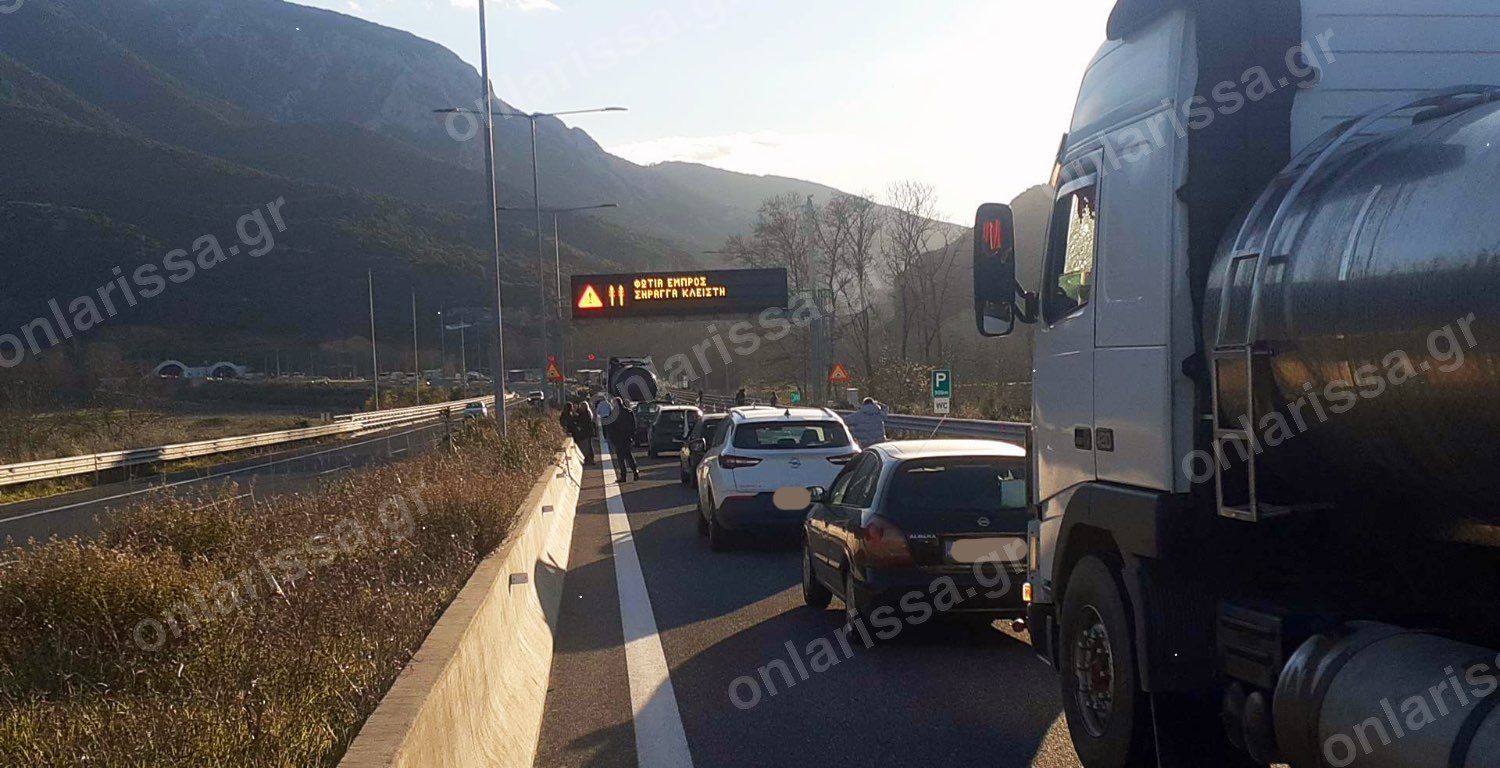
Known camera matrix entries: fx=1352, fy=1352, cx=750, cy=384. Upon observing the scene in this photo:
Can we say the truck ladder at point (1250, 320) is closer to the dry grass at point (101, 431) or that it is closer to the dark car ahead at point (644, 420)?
the dry grass at point (101, 431)

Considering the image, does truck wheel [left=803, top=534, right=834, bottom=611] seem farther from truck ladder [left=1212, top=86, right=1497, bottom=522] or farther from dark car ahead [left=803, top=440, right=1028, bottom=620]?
truck ladder [left=1212, top=86, right=1497, bottom=522]

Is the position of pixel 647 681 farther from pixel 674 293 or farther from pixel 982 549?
pixel 674 293

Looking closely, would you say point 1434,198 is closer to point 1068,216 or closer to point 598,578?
point 1068,216

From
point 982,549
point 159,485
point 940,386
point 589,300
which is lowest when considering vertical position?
point 982,549

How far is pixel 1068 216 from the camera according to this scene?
6.55 meters

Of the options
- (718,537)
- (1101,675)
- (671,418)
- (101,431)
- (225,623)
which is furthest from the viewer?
(101,431)

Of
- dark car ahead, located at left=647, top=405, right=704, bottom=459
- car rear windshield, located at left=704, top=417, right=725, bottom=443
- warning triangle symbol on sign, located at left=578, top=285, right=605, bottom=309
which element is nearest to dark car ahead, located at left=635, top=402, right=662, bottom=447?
warning triangle symbol on sign, located at left=578, top=285, right=605, bottom=309

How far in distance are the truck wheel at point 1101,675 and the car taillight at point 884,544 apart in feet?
8.66

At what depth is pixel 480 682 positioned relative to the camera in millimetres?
5609

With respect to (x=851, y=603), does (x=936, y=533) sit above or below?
above

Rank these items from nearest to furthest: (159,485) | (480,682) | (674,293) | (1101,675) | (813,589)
Result: (480,682) < (1101,675) < (813,589) < (159,485) < (674,293)

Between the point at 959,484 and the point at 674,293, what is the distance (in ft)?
102

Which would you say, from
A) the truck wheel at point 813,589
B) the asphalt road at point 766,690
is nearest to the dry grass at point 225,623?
the asphalt road at point 766,690

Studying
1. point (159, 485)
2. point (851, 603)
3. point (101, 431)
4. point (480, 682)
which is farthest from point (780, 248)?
point (480, 682)
